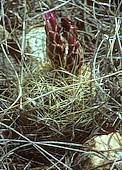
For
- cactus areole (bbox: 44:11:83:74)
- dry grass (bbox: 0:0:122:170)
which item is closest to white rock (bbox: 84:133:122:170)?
dry grass (bbox: 0:0:122:170)

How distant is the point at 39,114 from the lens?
770 mm

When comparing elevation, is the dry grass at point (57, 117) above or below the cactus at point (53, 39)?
below

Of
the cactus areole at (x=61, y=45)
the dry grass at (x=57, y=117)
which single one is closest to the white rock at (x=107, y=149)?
the dry grass at (x=57, y=117)

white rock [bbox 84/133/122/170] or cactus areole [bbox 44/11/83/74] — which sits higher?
cactus areole [bbox 44/11/83/74]

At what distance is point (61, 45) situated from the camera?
0.86 m

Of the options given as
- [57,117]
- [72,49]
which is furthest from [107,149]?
[72,49]

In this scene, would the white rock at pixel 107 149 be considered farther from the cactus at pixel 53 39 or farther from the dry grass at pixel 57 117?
the cactus at pixel 53 39

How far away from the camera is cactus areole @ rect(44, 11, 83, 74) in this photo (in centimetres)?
85

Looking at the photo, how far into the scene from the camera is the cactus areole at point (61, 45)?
0.85 meters

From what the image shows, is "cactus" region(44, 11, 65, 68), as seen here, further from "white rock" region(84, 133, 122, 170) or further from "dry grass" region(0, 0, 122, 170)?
"white rock" region(84, 133, 122, 170)

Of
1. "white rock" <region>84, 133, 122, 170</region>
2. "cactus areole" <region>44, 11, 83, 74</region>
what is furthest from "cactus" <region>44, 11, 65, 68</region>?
"white rock" <region>84, 133, 122, 170</region>

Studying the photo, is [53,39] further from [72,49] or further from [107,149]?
[107,149]

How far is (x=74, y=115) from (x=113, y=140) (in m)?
0.14

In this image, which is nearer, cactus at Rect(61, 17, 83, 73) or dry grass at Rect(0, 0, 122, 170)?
dry grass at Rect(0, 0, 122, 170)
